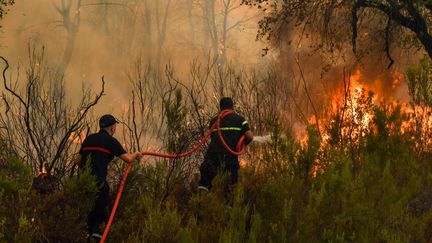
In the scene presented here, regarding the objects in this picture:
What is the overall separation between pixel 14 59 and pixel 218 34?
14.8 m

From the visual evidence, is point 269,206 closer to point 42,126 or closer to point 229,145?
point 229,145

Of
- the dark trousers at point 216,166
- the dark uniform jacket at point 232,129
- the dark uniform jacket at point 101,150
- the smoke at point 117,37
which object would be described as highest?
the smoke at point 117,37

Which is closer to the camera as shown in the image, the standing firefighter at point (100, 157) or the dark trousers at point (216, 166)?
the standing firefighter at point (100, 157)

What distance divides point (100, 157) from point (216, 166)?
6.55ft

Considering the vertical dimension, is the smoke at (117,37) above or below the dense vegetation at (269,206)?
above

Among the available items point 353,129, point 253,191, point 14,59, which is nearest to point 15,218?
point 253,191

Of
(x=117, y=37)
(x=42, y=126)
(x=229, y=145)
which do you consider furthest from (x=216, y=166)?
(x=117, y=37)

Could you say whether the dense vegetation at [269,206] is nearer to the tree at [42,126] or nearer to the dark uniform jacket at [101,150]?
the dark uniform jacket at [101,150]

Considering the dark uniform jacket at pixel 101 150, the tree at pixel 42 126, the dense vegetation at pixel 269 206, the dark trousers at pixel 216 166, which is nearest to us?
the dense vegetation at pixel 269 206

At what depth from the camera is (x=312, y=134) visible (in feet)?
18.1

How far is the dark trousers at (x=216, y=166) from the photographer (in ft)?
23.5

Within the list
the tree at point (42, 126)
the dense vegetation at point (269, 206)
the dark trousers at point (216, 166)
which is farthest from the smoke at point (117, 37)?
the dense vegetation at point (269, 206)

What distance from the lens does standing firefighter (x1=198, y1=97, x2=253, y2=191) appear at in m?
7.18

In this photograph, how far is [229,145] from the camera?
7.25 metres
